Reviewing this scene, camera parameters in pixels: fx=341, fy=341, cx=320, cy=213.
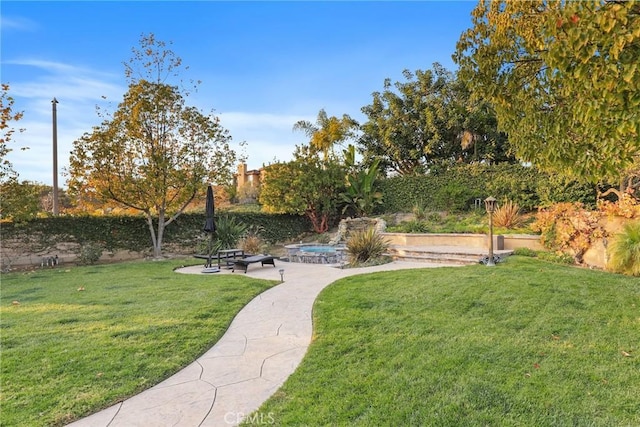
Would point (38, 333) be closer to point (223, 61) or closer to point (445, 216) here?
point (223, 61)

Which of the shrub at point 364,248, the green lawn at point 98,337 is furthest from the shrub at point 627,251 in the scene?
the green lawn at point 98,337

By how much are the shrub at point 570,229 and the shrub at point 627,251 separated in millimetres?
931

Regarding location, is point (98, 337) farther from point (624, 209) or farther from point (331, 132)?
point (331, 132)

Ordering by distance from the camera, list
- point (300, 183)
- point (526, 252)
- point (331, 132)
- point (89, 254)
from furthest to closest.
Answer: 1. point (331, 132)
2. point (300, 183)
3. point (89, 254)
4. point (526, 252)

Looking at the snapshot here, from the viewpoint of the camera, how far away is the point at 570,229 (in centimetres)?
873

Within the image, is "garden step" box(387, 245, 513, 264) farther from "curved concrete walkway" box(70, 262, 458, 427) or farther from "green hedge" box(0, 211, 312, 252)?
"green hedge" box(0, 211, 312, 252)

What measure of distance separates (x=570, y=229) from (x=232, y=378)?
9104mm

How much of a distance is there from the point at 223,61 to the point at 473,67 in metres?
9.36

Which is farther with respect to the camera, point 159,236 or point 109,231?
point 159,236

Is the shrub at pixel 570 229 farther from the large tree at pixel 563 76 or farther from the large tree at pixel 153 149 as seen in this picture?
the large tree at pixel 153 149

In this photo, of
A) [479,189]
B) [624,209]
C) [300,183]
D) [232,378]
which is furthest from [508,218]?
[232,378]

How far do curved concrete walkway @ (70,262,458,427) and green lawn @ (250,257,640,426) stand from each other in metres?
0.23

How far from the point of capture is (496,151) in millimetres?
20109

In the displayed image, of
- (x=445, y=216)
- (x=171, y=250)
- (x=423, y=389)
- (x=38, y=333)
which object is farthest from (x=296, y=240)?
(x=423, y=389)
